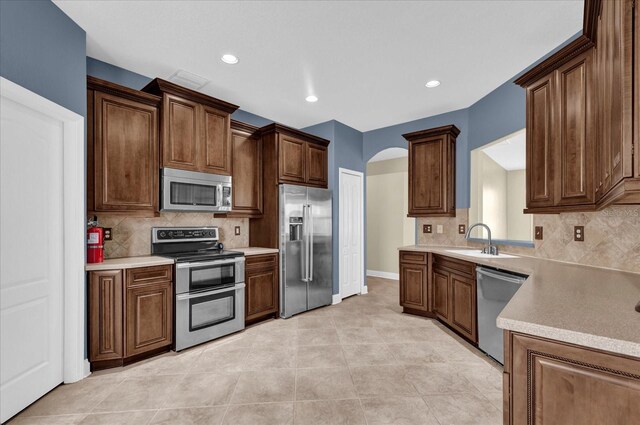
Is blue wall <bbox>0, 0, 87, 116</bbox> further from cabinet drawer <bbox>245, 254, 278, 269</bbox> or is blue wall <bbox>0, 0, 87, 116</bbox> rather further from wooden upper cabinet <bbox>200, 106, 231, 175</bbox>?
cabinet drawer <bbox>245, 254, 278, 269</bbox>

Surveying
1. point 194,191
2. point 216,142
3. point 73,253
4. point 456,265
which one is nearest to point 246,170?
point 216,142

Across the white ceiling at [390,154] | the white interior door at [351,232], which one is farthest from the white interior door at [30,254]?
the white ceiling at [390,154]

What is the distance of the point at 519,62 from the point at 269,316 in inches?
156

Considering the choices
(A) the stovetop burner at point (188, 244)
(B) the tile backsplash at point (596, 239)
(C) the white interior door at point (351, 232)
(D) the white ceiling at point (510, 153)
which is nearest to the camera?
(B) the tile backsplash at point (596, 239)

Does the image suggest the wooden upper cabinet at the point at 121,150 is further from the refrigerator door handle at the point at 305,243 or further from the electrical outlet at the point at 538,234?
the electrical outlet at the point at 538,234

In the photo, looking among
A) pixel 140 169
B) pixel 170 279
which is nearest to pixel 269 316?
pixel 170 279

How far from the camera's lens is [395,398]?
6.77ft

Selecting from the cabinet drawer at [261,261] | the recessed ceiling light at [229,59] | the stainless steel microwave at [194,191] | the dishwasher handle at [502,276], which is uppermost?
the recessed ceiling light at [229,59]

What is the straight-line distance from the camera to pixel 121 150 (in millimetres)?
2717

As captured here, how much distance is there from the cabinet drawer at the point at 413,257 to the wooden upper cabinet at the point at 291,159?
5.70ft

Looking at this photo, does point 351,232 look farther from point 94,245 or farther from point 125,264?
point 94,245

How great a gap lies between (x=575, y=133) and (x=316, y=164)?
9.89 feet

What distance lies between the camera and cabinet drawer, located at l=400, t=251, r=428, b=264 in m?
3.73

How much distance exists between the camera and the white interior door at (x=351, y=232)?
4.71m
